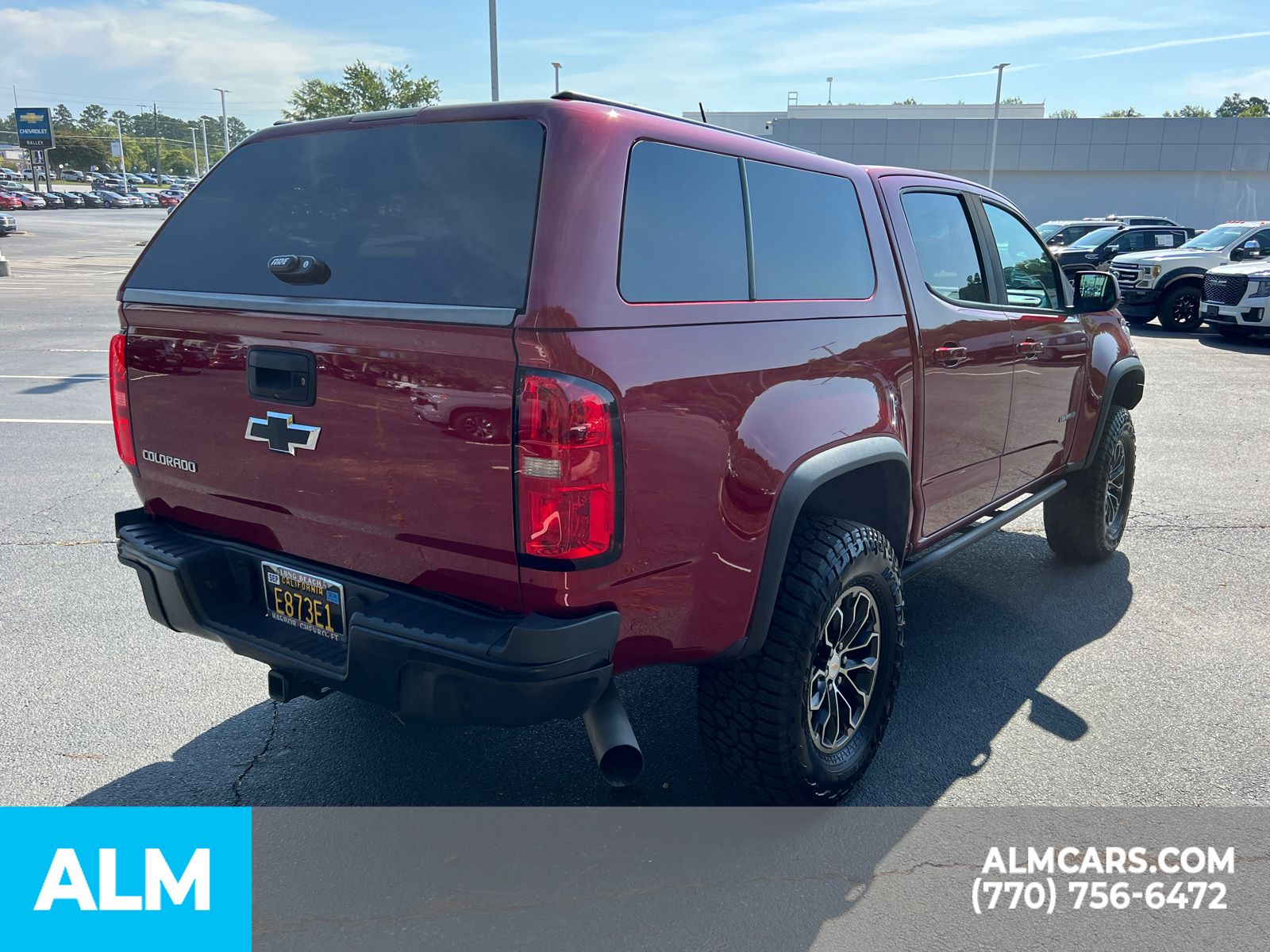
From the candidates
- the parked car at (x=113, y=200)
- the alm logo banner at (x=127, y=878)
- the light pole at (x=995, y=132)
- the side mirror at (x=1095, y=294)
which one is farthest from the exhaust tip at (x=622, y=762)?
the parked car at (x=113, y=200)

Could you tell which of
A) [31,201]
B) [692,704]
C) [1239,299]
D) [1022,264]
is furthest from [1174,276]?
[31,201]

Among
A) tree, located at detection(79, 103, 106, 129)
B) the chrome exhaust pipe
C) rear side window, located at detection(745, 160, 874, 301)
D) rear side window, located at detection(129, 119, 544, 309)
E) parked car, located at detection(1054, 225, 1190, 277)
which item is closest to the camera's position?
rear side window, located at detection(129, 119, 544, 309)

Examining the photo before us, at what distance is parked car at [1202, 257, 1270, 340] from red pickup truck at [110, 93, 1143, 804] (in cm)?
1399

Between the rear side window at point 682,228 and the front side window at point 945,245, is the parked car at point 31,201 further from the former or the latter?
the rear side window at point 682,228

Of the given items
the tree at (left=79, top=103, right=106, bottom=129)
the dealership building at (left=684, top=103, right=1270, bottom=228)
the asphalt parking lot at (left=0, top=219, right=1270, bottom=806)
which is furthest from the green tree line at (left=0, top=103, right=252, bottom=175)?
the asphalt parking lot at (left=0, top=219, right=1270, bottom=806)

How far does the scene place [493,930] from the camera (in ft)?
8.18

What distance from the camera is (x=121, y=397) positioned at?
3131mm

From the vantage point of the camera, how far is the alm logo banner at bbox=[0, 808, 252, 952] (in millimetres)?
2523

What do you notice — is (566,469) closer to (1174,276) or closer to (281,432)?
(281,432)

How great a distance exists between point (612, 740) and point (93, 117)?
668 feet

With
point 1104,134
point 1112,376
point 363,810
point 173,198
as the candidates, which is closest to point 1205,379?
point 1112,376

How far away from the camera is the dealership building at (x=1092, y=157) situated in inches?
1793

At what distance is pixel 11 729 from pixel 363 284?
2.19 metres

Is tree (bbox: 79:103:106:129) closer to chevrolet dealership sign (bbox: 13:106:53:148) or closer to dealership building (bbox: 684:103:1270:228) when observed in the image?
chevrolet dealership sign (bbox: 13:106:53:148)
